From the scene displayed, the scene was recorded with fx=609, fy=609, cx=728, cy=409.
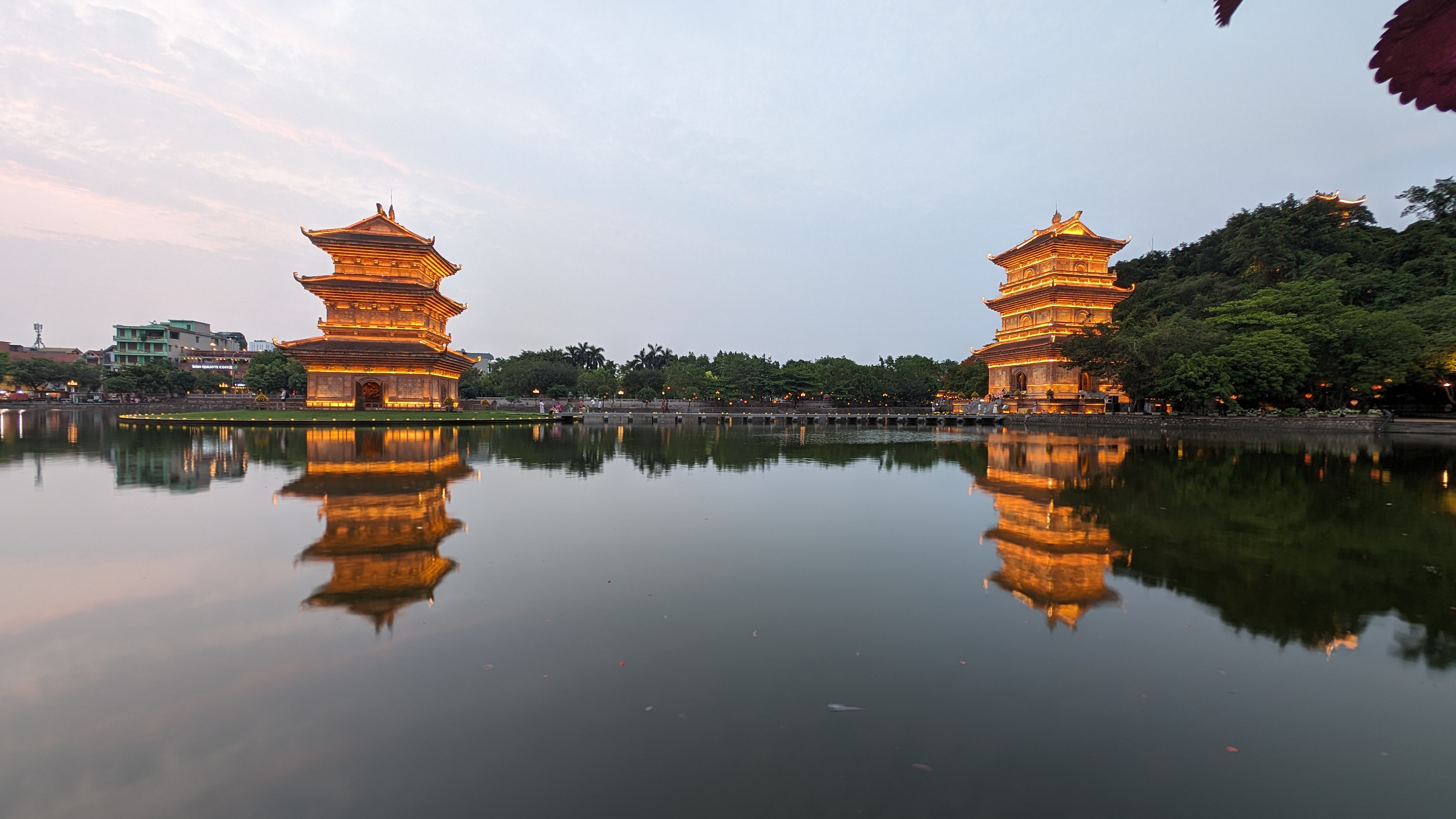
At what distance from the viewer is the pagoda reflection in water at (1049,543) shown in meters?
5.43

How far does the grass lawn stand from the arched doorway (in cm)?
147

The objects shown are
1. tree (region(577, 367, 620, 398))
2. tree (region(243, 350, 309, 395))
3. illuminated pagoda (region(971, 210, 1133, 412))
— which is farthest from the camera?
tree (region(577, 367, 620, 398))

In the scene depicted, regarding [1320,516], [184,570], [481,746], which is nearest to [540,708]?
[481,746]

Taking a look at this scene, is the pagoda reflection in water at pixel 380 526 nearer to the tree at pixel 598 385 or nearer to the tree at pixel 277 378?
the tree at pixel 598 385

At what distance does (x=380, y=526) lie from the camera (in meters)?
7.97

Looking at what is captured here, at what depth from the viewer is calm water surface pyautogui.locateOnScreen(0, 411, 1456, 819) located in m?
2.77

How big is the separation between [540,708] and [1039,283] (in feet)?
158

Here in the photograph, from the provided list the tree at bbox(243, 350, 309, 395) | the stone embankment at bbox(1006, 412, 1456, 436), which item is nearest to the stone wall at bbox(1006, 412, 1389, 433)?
Answer: the stone embankment at bbox(1006, 412, 1456, 436)

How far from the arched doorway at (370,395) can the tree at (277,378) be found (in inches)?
1546

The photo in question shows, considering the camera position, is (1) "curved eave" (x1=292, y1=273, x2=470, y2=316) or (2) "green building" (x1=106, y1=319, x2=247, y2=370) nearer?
(1) "curved eave" (x1=292, y1=273, x2=470, y2=316)

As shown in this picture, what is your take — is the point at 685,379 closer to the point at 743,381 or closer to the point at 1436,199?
the point at 743,381

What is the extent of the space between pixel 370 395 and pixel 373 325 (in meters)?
4.25

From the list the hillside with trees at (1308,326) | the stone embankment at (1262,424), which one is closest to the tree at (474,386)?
the stone embankment at (1262,424)

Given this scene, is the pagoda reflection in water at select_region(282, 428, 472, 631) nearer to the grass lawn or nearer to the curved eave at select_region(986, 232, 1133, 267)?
the grass lawn
